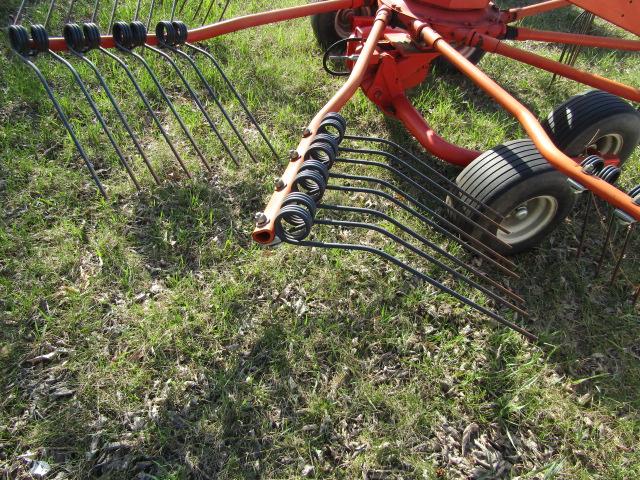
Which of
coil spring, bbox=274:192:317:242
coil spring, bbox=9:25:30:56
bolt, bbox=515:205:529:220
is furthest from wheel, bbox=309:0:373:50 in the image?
coil spring, bbox=274:192:317:242

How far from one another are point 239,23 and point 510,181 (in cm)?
194

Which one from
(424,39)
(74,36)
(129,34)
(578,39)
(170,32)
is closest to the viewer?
(74,36)

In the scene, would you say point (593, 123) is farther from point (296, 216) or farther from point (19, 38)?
point (19, 38)

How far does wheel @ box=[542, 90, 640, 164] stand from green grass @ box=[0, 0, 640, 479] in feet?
2.00

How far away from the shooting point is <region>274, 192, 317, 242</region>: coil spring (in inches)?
66.4

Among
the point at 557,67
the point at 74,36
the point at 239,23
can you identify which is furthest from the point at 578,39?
the point at 74,36

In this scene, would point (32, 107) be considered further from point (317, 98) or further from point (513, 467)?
point (513, 467)

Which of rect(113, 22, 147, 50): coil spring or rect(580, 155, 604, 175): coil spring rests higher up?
rect(580, 155, 604, 175): coil spring

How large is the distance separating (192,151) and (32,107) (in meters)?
1.21

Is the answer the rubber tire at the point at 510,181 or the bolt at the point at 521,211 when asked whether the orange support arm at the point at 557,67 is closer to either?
the rubber tire at the point at 510,181

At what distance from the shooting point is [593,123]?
2.75 metres

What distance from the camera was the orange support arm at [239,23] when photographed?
2588mm

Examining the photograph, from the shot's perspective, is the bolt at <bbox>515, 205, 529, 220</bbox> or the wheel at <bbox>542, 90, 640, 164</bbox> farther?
the wheel at <bbox>542, 90, 640, 164</bbox>

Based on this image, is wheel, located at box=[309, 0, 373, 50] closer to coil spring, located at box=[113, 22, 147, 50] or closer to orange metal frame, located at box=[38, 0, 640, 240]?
orange metal frame, located at box=[38, 0, 640, 240]
